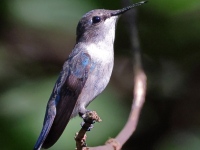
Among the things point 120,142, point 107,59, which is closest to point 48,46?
point 107,59

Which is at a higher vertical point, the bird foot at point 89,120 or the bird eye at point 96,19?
the bird eye at point 96,19

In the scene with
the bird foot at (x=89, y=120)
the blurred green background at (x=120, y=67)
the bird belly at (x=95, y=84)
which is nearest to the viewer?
the bird foot at (x=89, y=120)

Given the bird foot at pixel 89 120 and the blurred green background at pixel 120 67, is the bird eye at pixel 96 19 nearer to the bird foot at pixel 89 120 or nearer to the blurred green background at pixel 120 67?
the blurred green background at pixel 120 67

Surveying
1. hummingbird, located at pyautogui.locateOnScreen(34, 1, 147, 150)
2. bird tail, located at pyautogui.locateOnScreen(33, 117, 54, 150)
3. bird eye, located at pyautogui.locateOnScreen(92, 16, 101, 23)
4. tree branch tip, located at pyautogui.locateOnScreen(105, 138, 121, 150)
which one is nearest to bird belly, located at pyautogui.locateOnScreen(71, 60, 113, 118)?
hummingbird, located at pyautogui.locateOnScreen(34, 1, 147, 150)

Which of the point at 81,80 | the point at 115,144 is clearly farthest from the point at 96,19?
the point at 115,144

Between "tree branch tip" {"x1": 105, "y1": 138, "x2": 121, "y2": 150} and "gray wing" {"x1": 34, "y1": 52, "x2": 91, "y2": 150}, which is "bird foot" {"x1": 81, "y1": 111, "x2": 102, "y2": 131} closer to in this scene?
"tree branch tip" {"x1": 105, "y1": 138, "x2": 121, "y2": 150}

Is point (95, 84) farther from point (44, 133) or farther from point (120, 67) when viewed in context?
point (120, 67)

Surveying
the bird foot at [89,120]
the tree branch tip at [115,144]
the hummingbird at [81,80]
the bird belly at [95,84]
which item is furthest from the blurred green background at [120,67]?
the tree branch tip at [115,144]
